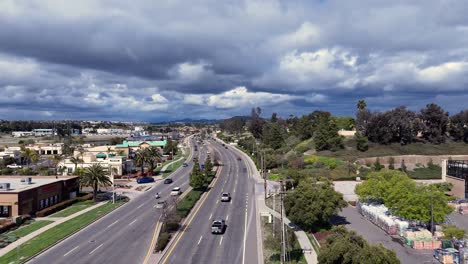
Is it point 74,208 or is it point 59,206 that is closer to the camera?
point 59,206

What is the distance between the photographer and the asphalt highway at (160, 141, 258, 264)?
123ft

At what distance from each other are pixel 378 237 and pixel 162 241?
25.3 meters

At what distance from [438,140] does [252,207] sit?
103 meters

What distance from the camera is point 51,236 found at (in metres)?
45.4

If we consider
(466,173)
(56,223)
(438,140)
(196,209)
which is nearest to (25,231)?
(56,223)

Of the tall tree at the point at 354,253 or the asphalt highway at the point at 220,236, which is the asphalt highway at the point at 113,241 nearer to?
the asphalt highway at the point at 220,236

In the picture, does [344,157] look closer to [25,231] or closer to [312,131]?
[312,131]

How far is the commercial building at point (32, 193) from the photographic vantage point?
183 feet

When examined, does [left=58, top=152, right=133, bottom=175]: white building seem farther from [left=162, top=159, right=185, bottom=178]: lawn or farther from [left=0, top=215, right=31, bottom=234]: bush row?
[left=0, top=215, right=31, bottom=234]: bush row

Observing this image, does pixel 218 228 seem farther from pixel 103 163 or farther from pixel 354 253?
pixel 103 163

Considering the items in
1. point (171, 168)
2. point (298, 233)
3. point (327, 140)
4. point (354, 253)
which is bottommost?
point (171, 168)

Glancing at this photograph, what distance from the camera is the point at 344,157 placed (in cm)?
11538

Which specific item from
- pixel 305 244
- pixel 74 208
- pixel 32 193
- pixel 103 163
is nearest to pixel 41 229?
pixel 32 193

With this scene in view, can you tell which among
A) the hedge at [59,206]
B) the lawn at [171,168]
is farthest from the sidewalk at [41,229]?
the lawn at [171,168]
